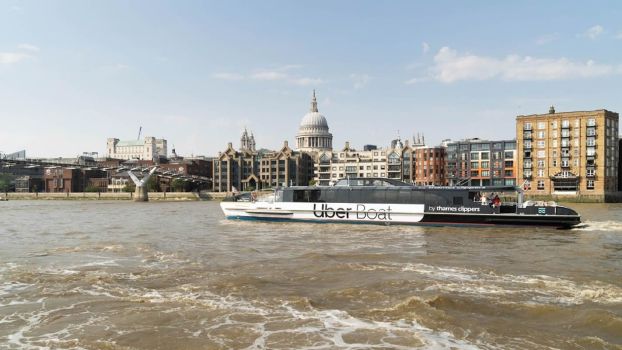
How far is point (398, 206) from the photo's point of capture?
1641 inches

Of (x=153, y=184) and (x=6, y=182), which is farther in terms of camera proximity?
(x=6, y=182)

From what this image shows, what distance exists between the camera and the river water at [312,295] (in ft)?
39.1

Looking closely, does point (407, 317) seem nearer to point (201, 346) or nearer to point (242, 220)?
point (201, 346)

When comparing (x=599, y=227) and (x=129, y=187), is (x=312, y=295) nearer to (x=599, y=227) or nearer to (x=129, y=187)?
(x=599, y=227)

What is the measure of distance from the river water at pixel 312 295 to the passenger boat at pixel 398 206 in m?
8.68

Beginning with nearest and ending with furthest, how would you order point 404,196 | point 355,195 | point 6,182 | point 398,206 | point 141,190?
point 398,206 → point 404,196 → point 355,195 → point 141,190 → point 6,182

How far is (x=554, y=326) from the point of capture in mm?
12664

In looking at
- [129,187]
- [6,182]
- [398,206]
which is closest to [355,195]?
[398,206]

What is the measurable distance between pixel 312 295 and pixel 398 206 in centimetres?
2672

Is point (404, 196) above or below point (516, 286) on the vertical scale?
above

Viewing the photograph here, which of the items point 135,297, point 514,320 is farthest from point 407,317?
point 135,297

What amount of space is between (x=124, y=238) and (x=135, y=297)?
1887cm

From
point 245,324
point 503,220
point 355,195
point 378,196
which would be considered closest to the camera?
point 245,324

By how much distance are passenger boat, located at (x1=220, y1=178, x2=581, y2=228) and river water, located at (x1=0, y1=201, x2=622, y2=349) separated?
8.68 m
